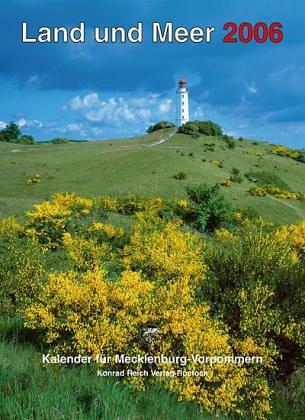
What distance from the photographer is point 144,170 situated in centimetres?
4384

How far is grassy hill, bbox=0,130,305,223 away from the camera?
126 feet

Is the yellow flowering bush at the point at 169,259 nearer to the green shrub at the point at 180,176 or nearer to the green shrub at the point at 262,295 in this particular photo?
the green shrub at the point at 262,295

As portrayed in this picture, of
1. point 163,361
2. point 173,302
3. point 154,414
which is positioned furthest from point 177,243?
point 154,414

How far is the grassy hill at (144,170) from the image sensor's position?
3850cm

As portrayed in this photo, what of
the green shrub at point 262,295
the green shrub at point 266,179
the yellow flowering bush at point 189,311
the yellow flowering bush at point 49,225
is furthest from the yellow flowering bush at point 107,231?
the green shrub at point 266,179

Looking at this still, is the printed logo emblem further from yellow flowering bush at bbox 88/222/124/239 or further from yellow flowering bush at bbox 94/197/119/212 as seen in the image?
yellow flowering bush at bbox 94/197/119/212

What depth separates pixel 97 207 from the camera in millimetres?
27547

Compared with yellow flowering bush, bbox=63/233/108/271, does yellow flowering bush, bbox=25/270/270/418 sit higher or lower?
lower

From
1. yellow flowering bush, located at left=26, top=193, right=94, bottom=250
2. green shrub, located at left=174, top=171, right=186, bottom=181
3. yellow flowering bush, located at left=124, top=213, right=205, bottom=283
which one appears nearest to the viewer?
yellow flowering bush, located at left=124, top=213, right=205, bottom=283

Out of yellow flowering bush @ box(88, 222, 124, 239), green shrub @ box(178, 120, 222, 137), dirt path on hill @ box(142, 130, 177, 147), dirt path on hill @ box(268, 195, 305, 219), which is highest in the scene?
green shrub @ box(178, 120, 222, 137)

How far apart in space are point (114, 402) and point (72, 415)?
2.14ft

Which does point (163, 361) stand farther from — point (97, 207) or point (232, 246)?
point (97, 207)

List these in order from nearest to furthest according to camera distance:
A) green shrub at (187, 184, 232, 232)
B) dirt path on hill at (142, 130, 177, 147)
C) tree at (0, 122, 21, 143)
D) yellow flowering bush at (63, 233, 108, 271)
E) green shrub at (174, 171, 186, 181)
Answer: yellow flowering bush at (63, 233, 108, 271), green shrub at (187, 184, 232, 232), green shrub at (174, 171, 186, 181), dirt path on hill at (142, 130, 177, 147), tree at (0, 122, 21, 143)

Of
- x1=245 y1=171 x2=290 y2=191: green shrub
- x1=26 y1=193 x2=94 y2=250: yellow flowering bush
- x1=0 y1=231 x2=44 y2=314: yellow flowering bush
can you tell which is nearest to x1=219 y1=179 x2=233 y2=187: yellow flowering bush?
x1=245 y1=171 x2=290 y2=191: green shrub
